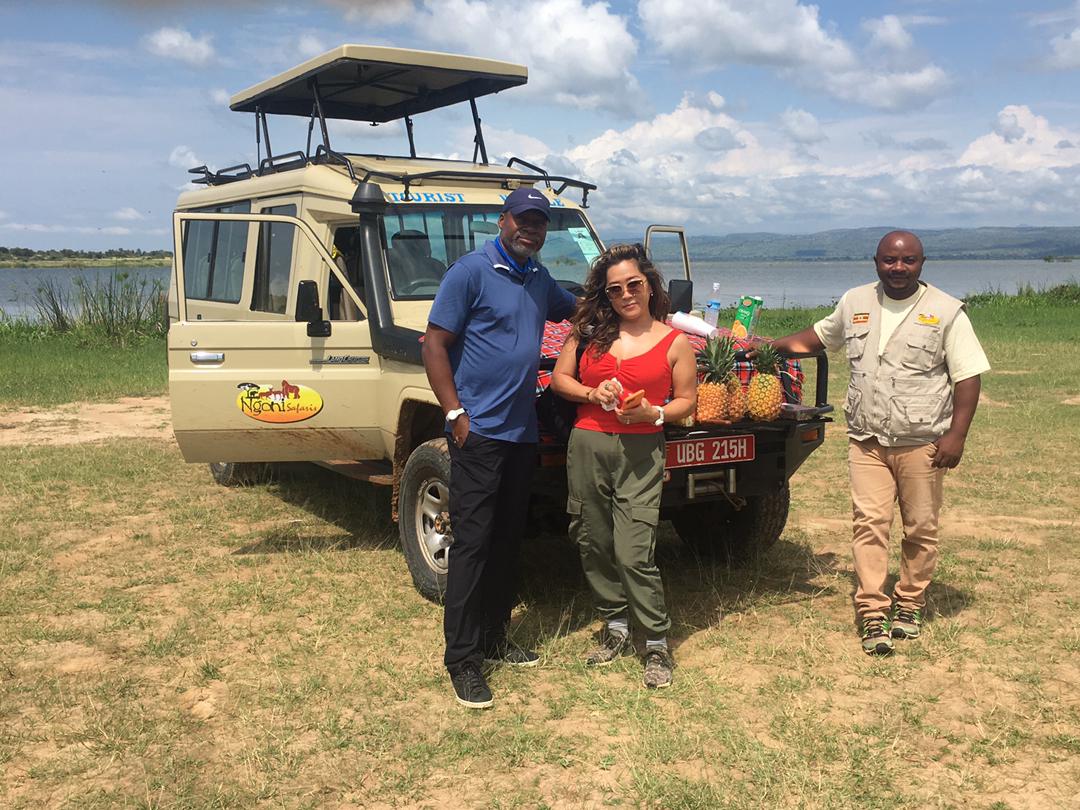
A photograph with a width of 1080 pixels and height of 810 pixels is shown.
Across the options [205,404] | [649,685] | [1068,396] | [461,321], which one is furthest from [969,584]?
[1068,396]

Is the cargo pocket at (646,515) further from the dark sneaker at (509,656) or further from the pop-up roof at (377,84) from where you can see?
the pop-up roof at (377,84)

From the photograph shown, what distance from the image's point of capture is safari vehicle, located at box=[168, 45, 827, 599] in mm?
5258

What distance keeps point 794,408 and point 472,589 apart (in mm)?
1811

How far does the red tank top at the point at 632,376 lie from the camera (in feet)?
14.7

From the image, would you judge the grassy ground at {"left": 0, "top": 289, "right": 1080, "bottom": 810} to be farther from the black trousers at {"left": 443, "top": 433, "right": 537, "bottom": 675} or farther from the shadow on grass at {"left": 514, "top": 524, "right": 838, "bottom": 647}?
the black trousers at {"left": 443, "top": 433, "right": 537, "bottom": 675}

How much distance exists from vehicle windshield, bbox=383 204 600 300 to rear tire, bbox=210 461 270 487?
2800 millimetres

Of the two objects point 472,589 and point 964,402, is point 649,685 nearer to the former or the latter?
point 472,589

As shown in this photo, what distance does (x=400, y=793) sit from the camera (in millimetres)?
3598

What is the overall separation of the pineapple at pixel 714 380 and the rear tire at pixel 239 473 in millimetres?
4444

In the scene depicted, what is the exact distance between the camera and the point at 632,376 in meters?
4.47

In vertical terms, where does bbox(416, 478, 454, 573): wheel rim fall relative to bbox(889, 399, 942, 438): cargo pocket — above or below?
below

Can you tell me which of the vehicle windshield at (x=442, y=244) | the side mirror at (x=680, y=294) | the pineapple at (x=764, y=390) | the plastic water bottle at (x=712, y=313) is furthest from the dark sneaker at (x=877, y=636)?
the vehicle windshield at (x=442, y=244)

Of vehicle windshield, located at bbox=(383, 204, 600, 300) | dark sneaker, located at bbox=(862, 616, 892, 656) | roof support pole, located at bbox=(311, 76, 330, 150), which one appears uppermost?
roof support pole, located at bbox=(311, 76, 330, 150)

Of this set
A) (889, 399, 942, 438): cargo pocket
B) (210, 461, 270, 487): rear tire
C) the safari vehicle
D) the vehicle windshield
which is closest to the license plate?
the safari vehicle
